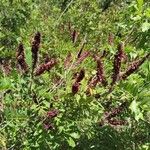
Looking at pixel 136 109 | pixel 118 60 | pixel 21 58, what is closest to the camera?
pixel 118 60

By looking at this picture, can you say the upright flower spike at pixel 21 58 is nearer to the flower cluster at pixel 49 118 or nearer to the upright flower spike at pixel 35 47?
the upright flower spike at pixel 35 47

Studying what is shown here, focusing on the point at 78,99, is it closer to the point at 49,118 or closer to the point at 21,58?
the point at 49,118

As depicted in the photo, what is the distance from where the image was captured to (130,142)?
4133mm

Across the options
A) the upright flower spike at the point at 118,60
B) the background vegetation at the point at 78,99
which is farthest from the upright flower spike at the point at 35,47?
the upright flower spike at the point at 118,60

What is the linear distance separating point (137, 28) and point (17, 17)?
786 cm

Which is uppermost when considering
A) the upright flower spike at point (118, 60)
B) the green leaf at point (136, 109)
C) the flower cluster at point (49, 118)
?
the upright flower spike at point (118, 60)

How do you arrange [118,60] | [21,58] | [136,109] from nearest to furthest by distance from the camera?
[118,60] < [136,109] < [21,58]

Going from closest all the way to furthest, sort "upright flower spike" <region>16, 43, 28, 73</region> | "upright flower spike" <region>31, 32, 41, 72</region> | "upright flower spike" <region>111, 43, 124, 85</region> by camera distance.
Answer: "upright flower spike" <region>111, 43, 124, 85</region>, "upright flower spike" <region>31, 32, 41, 72</region>, "upright flower spike" <region>16, 43, 28, 73</region>

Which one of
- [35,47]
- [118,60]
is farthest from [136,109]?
[35,47]

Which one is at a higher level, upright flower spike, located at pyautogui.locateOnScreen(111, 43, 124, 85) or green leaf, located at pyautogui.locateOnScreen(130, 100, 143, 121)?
upright flower spike, located at pyautogui.locateOnScreen(111, 43, 124, 85)

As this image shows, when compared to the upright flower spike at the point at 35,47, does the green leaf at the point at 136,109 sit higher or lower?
lower

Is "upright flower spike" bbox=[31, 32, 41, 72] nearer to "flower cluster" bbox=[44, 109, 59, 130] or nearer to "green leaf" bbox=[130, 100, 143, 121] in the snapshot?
"flower cluster" bbox=[44, 109, 59, 130]

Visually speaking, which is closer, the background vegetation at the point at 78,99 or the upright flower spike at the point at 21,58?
the background vegetation at the point at 78,99

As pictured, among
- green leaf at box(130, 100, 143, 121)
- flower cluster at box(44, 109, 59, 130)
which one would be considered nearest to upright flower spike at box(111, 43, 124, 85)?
green leaf at box(130, 100, 143, 121)
